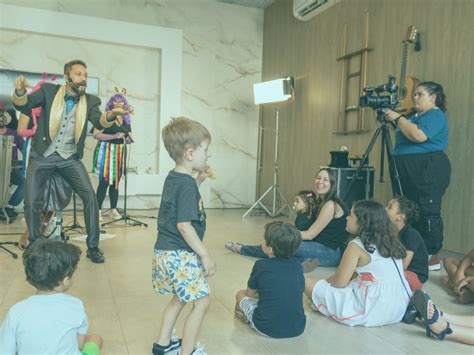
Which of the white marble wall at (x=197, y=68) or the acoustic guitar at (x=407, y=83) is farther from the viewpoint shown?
the white marble wall at (x=197, y=68)

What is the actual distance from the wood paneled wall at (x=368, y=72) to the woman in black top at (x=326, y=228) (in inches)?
44.3

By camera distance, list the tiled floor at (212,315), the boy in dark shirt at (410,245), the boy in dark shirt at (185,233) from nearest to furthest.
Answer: the boy in dark shirt at (185,233) < the tiled floor at (212,315) < the boy in dark shirt at (410,245)

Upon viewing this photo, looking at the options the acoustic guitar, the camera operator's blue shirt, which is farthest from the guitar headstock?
the camera operator's blue shirt

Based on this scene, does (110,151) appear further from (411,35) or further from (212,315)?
(411,35)

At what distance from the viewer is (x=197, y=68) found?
6.27 m

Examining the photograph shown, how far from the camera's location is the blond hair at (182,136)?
1.51m

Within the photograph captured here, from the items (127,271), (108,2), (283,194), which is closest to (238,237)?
(127,271)

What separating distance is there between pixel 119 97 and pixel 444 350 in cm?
425

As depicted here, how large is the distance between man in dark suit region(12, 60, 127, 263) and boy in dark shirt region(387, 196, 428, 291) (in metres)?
1.95

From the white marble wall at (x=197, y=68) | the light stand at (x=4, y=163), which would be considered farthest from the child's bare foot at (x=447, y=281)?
the white marble wall at (x=197, y=68)

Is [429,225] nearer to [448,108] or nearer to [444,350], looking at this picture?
[448,108]

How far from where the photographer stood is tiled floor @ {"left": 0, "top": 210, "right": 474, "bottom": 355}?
1.76 meters

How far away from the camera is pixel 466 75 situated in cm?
336

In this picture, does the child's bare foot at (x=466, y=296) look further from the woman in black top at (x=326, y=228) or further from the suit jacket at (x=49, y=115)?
the suit jacket at (x=49, y=115)
